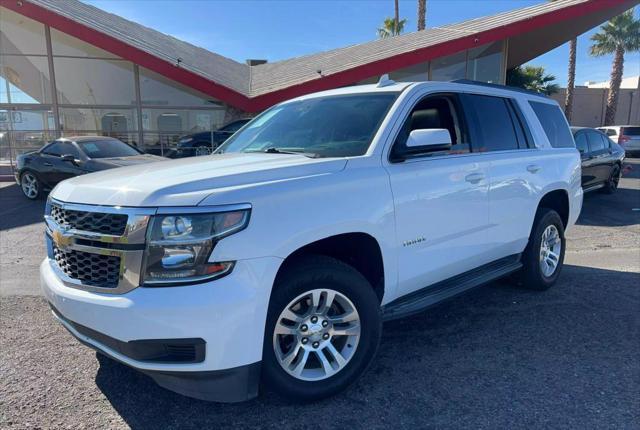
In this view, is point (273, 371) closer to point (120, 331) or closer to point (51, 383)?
point (120, 331)

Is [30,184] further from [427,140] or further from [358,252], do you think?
[427,140]

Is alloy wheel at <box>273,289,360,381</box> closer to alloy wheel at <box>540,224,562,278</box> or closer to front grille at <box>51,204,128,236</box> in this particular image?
front grille at <box>51,204,128,236</box>

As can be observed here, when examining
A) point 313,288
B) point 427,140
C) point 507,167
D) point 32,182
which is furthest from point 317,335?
point 32,182

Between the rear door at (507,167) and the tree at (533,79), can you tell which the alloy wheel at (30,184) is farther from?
the tree at (533,79)

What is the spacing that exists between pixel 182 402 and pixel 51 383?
96 cm

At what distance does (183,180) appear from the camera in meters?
2.58

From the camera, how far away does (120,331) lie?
2369 millimetres

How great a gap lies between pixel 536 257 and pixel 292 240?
318cm

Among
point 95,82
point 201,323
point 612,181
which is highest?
point 95,82

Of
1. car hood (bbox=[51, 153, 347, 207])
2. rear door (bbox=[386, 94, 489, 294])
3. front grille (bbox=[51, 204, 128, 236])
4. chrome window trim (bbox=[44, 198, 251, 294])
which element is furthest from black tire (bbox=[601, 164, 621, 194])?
front grille (bbox=[51, 204, 128, 236])

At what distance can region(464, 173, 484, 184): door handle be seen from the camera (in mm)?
3703

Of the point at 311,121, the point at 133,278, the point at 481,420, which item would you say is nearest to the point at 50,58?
the point at 311,121

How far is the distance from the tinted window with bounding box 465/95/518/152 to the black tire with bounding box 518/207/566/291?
856 millimetres

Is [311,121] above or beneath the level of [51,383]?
above
